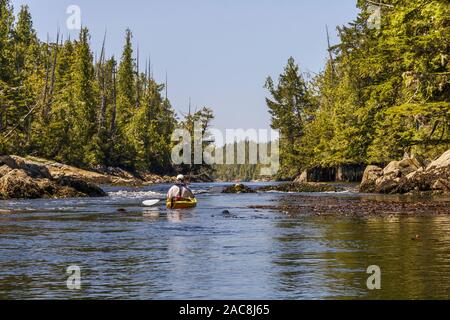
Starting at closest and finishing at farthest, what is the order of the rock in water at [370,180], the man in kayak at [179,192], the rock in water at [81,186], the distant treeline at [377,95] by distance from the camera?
the man in kayak at [179,192], the distant treeline at [377,95], the rock in water at [81,186], the rock in water at [370,180]

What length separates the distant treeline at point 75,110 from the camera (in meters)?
82.9

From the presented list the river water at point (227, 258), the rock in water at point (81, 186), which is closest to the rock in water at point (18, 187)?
the rock in water at point (81, 186)

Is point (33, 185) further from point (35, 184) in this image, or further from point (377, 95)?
point (377, 95)

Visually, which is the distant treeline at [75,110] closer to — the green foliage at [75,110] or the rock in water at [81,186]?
the green foliage at [75,110]

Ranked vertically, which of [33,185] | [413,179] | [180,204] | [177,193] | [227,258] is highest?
[413,179]

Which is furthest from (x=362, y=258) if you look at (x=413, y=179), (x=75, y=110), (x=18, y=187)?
(x=75, y=110)

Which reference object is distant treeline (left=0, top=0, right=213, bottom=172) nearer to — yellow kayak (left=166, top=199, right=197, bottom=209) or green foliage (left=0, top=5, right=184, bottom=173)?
green foliage (left=0, top=5, right=184, bottom=173)

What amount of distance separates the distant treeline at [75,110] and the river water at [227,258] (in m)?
49.1

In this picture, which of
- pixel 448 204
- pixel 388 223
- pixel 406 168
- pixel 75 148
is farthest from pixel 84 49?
pixel 388 223

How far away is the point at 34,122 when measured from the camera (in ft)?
285

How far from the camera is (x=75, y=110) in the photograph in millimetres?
101250

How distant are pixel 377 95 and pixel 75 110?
57538 mm

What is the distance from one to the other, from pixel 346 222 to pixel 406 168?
30.2 metres

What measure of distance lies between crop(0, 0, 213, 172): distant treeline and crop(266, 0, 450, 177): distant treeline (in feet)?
78.0
